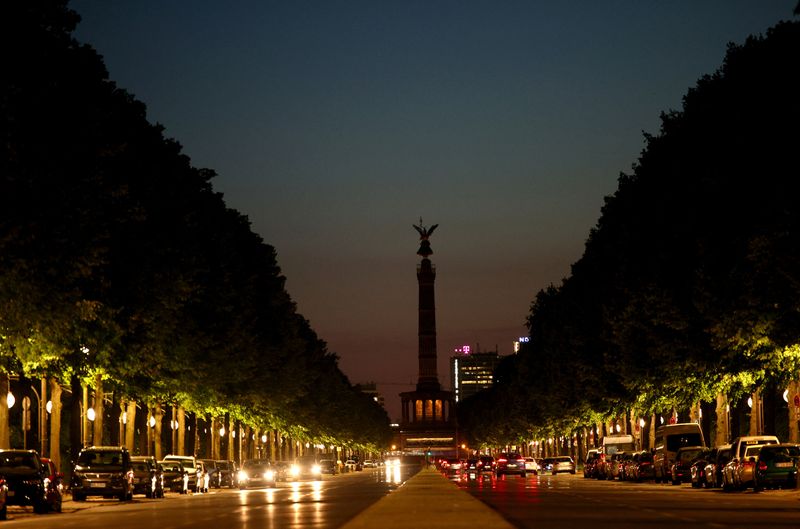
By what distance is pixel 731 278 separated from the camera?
5409 centimetres

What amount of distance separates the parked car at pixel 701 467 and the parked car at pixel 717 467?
1.26ft

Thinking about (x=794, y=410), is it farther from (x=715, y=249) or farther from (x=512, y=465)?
(x=512, y=465)

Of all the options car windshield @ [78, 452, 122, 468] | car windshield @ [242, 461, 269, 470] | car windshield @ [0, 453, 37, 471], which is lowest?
car windshield @ [242, 461, 269, 470]

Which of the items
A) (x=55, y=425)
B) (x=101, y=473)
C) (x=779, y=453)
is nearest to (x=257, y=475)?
(x=55, y=425)

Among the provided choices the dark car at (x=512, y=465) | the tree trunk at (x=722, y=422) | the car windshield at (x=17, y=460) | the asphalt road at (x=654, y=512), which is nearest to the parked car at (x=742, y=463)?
the asphalt road at (x=654, y=512)

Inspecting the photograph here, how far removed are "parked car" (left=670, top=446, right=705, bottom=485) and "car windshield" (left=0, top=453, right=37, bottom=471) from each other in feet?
125

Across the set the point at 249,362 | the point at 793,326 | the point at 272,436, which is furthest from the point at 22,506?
the point at 272,436

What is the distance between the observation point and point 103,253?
49.8m

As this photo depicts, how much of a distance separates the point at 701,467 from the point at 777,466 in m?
11.1

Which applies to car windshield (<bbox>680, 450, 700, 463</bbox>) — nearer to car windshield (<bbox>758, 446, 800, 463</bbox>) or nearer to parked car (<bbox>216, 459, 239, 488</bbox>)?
car windshield (<bbox>758, 446, 800, 463</bbox>)

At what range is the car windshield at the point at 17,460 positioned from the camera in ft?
146

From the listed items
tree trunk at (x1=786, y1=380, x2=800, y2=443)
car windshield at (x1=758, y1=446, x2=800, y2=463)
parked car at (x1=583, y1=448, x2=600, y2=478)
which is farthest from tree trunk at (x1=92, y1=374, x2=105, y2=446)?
parked car at (x1=583, y1=448, x2=600, y2=478)

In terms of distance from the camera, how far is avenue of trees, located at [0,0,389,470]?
136 ft

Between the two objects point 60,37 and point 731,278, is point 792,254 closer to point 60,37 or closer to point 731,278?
point 731,278
